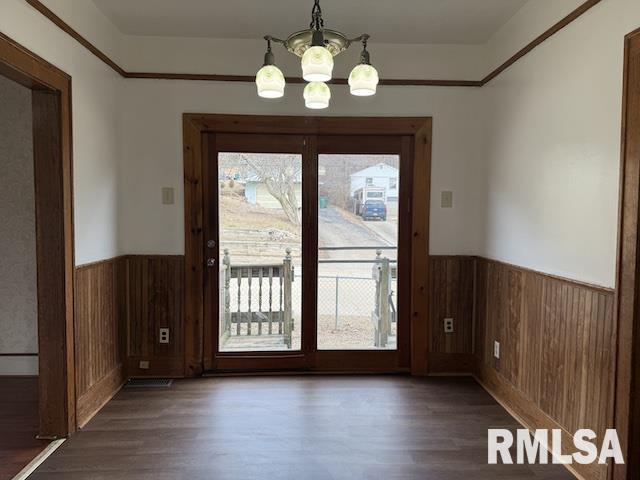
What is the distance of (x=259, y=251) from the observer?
3.53m

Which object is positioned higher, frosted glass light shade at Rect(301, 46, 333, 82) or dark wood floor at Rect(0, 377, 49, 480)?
frosted glass light shade at Rect(301, 46, 333, 82)

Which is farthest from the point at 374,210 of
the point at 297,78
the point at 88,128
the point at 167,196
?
the point at 88,128

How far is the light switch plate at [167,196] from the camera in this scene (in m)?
3.42

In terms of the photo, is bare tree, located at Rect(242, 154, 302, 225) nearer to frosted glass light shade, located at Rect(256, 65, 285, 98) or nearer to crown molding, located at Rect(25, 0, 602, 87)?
crown molding, located at Rect(25, 0, 602, 87)

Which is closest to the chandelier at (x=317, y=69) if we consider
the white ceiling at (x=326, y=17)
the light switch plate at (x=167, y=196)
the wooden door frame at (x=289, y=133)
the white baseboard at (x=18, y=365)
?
the white ceiling at (x=326, y=17)

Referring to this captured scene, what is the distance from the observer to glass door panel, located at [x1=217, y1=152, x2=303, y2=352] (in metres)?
3.49

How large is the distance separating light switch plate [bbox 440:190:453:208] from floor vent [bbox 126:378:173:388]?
2.59 meters

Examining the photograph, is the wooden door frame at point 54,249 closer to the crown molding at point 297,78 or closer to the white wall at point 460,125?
the white wall at point 460,125

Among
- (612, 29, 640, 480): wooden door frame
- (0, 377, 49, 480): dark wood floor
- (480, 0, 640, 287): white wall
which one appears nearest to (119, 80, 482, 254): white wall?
(480, 0, 640, 287): white wall

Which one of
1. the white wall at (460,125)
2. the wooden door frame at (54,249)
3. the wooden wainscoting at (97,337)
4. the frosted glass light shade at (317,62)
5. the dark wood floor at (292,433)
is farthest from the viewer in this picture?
the wooden wainscoting at (97,337)

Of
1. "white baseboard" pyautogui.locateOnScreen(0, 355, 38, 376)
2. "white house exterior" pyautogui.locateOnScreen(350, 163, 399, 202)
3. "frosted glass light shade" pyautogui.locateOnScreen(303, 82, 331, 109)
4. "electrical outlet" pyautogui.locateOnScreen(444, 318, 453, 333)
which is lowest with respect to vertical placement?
"white baseboard" pyautogui.locateOnScreen(0, 355, 38, 376)

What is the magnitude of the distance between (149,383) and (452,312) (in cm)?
248

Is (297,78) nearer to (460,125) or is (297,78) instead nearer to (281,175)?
(281,175)

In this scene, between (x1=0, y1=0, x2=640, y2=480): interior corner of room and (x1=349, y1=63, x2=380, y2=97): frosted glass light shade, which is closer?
(x1=349, y1=63, x2=380, y2=97): frosted glass light shade
